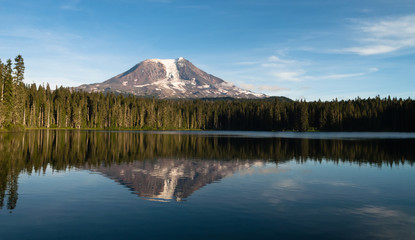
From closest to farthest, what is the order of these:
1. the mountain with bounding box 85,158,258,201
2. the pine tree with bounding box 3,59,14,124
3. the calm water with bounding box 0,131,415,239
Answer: the calm water with bounding box 0,131,415,239, the mountain with bounding box 85,158,258,201, the pine tree with bounding box 3,59,14,124

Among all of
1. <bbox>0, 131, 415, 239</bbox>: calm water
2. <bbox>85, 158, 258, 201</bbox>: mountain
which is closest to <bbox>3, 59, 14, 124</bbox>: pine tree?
<bbox>0, 131, 415, 239</bbox>: calm water

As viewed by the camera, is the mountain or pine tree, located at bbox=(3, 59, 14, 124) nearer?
the mountain

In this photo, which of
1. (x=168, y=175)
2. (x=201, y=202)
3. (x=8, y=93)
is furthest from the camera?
(x=8, y=93)

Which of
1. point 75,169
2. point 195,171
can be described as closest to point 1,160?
point 75,169

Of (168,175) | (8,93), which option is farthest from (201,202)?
(8,93)

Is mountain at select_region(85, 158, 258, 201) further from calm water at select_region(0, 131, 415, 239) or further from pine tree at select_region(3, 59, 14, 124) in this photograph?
pine tree at select_region(3, 59, 14, 124)

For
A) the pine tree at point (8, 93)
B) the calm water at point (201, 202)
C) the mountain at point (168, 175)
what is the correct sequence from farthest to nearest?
the pine tree at point (8, 93) → the mountain at point (168, 175) → the calm water at point (201, 202)

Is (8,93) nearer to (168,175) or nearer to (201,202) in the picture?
(168,175)

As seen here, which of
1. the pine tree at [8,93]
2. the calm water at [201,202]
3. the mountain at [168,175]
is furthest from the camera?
the pine tree at [8,93]

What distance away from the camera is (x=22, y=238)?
12711 mm

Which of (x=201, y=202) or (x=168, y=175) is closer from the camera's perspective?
(x=201, y=202)

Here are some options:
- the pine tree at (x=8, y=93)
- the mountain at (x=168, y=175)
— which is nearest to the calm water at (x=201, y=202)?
the mountain at (x=168, y=175)

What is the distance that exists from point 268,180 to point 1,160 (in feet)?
93.7

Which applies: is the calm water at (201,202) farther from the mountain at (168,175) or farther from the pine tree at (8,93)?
the pine tree at (8,93)
